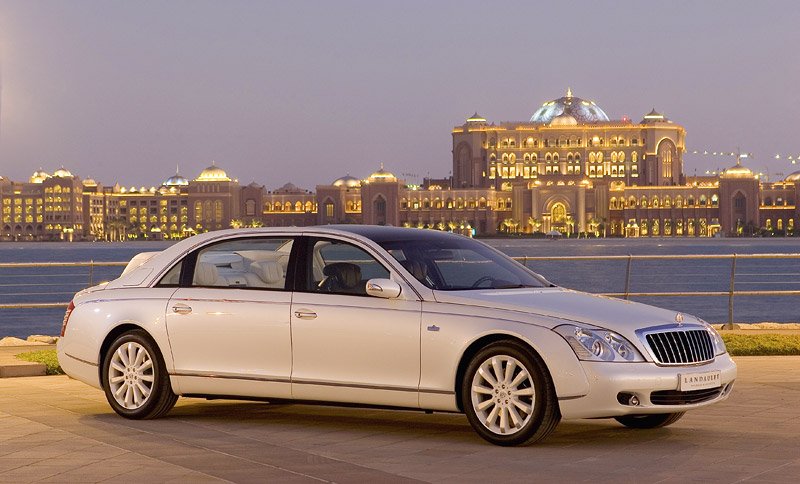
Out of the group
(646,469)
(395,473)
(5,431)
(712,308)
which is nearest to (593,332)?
(646,469)

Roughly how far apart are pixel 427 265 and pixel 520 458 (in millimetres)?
1808

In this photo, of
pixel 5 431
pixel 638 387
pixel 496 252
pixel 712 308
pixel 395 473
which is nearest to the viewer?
pixel 395 473

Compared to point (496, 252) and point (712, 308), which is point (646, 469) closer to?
point (496, 252)

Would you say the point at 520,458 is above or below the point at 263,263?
below

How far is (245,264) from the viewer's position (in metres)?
10.3

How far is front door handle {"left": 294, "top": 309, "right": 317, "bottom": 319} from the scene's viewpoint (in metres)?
9.70

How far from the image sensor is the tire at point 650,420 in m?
9.58

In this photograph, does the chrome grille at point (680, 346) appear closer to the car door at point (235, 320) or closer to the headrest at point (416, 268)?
the headrest at point (416, 268)

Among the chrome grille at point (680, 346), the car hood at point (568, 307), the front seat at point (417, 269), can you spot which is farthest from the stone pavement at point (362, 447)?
the front seat at point (417, 269)

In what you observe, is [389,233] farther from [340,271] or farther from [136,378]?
[136,378]

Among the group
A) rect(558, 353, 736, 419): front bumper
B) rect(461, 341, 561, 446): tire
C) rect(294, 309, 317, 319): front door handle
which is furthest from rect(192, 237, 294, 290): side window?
rect(558, 353, 736, 419): front bumper

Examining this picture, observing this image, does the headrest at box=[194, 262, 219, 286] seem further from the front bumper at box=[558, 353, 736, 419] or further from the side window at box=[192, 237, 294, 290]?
the front bumper at box=[558, 353, 736, 419]

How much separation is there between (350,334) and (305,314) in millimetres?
414

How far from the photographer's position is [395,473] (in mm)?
7883
